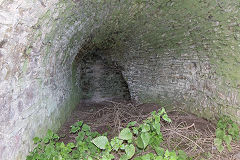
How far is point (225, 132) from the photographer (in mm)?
2623

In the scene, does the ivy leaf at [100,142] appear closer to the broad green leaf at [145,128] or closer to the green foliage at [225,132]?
the broad green leaf at [145,128]

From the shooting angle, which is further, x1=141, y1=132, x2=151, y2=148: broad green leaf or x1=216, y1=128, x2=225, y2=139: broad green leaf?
x1=216, y1=128, x2=225, y2=139: broad green leaf

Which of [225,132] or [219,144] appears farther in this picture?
[225,132]

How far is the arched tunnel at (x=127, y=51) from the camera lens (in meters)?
1.62

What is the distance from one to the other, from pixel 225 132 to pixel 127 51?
3.15 metres

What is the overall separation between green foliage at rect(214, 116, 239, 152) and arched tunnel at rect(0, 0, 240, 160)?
12cm

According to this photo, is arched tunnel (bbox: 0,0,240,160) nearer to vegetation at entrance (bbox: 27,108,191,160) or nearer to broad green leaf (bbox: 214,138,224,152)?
vegetation at entrance (bbox: 27,108,191,160)

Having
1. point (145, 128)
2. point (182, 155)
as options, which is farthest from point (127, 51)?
point (182, 155)

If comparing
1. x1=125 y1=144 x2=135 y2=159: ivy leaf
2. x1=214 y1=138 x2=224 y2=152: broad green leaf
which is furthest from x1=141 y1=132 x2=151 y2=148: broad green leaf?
x1=214 y1=138 x2=224 y2=152: broad green leaf

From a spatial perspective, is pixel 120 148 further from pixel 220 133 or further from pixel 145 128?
pixel 220 133

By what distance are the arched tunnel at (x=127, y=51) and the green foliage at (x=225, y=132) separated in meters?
0.12

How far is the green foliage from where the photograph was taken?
2321mm

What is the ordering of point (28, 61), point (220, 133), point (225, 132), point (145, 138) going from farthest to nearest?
point (225, 132), point (220, 133), point (145, 138), point (28, 61)

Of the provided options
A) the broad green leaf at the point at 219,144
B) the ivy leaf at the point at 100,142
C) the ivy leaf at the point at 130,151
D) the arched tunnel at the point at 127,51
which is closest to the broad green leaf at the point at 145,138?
the ivy leaf at the point at 130,151
